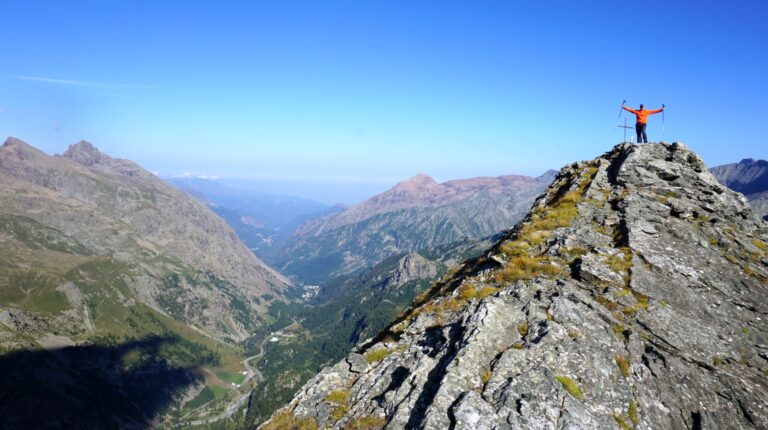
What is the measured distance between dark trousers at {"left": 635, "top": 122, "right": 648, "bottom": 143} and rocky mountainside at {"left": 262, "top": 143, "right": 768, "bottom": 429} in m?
10.8

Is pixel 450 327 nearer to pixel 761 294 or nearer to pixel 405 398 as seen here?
Answer: pixel 405 398

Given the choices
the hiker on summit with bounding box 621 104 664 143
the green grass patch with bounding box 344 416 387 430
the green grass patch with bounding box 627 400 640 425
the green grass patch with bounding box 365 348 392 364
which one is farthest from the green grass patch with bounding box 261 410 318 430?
the hiker on summit with bounding box 621 104 664 143

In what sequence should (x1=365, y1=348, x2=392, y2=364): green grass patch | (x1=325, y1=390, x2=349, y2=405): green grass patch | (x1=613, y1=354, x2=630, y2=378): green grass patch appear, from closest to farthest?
(x1=613, y1=354, x2=630, y2=378): green grass patch < (x1=325, y1=390, x2=349, y2=405): green grass patch < (x1=365, y1=348, x2=392, y2=364): green grass patch

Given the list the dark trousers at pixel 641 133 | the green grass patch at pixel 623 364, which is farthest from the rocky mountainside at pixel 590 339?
the dark trousers at pixel 641 133

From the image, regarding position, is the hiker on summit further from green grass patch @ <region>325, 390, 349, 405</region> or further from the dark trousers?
green grass patch @ <region>325, 390, 349, 405</region>

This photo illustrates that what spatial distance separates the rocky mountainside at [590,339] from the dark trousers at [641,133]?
1081 cm

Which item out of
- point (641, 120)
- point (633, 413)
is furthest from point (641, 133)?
point (633, 413)

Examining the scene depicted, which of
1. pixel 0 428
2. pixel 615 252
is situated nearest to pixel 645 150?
pixel 615 252

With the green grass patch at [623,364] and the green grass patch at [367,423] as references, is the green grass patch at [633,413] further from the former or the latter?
the green grass patch at [367,423]

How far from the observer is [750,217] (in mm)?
34531

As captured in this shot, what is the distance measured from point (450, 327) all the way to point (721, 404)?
12359 millimetres

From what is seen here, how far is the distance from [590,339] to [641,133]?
32625mm

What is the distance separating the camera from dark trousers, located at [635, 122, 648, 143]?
142 ft

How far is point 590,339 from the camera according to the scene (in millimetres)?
20250
